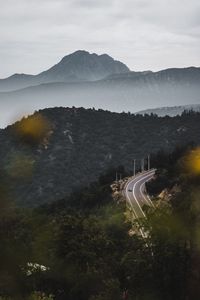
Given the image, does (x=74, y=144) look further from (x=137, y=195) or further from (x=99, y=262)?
(x=99, y=262)

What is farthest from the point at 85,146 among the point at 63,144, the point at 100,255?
the point at 100,255

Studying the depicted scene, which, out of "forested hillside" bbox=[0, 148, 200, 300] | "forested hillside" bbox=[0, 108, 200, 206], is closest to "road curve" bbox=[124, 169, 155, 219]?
"forested hillside" bbox=[0, 148, 200, 300]

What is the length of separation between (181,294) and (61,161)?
132736 millimetres

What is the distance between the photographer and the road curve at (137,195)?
208 feet

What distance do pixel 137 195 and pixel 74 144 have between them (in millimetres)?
98224

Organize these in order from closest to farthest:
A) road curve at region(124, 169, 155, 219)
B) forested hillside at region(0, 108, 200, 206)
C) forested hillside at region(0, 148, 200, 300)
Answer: forested hillside at region(0, 148, 200, 300) → road curve at region(124, 169, 155, 219) → forested hillside at region(0, 108, 200, 206)

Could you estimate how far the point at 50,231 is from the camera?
40.0m

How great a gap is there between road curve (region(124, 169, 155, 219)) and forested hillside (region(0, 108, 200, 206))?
41.8 metres

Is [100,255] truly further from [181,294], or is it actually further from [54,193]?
[54,193]

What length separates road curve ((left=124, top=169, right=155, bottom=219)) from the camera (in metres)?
63.4

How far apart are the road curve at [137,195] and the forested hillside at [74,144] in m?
41.8

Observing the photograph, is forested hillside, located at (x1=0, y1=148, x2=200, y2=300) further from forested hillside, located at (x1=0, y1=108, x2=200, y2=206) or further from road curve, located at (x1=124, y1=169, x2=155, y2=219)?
forested hillside, located at (x1=0, y1=108, x2=200, y2=206)

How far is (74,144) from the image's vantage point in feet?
566

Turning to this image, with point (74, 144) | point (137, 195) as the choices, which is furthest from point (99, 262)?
point (74, 144)
